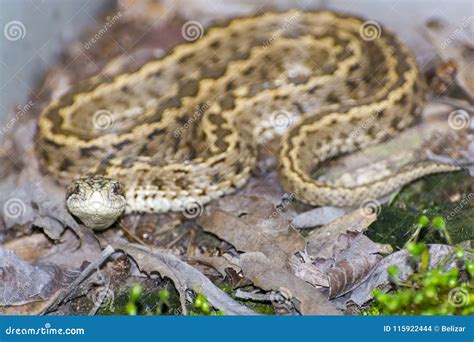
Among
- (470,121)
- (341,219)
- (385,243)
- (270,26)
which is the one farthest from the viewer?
(270,26)

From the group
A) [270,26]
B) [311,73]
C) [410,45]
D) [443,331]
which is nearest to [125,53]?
[270,26]

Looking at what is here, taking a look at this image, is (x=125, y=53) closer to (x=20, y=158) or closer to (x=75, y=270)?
(x=20, y=158)
